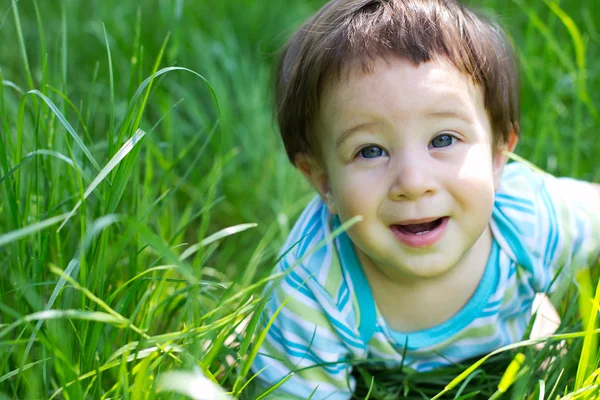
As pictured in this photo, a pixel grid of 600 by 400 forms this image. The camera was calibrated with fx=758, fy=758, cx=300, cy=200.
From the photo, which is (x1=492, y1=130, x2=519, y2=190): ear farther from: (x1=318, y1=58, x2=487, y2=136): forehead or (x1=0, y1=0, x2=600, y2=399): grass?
Result: (x1=0, y1=0, x2=600, y2=399): grass

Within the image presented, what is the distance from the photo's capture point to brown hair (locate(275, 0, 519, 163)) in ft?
A: 4.96

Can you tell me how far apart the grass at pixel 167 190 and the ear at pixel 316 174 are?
0.68 ft

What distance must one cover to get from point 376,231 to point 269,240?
27.7 inches

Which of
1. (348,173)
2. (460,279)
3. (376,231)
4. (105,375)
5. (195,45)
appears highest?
(195,45)

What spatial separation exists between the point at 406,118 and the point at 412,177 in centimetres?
12

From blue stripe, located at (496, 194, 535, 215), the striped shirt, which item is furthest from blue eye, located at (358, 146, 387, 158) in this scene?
blue stripe, located at (496, 194, 535, 215)

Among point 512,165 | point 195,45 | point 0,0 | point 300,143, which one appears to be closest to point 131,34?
point 195,45

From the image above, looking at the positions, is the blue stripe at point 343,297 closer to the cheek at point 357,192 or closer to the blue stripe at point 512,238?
the cheek at point 357,192

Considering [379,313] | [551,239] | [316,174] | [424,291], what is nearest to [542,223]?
[551,239]

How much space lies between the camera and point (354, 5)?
1624 millimetres

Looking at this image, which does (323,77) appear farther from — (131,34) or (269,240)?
(131,34)

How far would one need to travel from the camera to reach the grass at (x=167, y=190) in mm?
1281

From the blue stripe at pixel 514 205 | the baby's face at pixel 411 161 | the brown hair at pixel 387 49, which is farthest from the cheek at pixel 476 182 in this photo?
the blue stripe at pixel 514 205

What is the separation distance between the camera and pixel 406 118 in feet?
4.85
